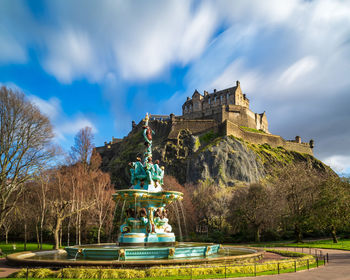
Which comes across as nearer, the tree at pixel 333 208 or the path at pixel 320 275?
the path at pixel 320 275

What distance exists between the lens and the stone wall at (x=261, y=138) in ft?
241

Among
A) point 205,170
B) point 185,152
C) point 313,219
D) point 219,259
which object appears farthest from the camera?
point 185,152

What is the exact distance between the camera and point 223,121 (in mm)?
74875

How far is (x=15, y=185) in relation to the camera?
23.1m

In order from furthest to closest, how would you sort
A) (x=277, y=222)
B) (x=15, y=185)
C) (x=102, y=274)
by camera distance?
(x=277, y=222) → (x=15, y=185) → (x=102, y=274)

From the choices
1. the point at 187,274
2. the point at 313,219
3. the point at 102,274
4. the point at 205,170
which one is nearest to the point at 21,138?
the point at 102,274

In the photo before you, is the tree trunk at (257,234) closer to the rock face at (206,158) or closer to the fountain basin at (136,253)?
the fountain basin at (136,253)

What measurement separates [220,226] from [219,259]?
96.4 feet

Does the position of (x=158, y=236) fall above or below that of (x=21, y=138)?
below

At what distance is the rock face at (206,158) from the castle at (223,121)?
138 cm

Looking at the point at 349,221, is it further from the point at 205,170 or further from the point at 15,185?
the point at 205,170

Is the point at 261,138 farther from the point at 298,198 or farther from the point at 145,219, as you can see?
the point at 145,219

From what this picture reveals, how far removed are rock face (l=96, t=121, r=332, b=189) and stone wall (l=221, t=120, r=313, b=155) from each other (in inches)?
77.6

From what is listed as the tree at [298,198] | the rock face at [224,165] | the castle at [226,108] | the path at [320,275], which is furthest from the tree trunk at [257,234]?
the castle at [226,108]
